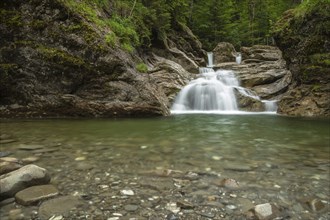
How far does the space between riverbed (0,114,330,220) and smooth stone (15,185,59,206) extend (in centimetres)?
8

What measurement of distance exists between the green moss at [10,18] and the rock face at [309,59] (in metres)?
11.9

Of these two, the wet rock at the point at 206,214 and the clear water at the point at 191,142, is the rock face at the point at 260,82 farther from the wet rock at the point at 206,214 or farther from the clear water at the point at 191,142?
the wet rock at the point at 206,214

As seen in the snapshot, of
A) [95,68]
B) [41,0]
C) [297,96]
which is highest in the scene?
[41,0]

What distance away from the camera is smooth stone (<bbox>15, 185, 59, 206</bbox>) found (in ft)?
9.24

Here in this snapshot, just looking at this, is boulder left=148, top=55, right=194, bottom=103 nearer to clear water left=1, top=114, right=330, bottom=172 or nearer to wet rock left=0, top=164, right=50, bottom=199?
clear water left=1, top=114, right=330, bottom=172

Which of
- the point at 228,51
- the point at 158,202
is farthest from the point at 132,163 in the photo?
the point at 228,51

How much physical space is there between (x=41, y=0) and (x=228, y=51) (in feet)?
68.6

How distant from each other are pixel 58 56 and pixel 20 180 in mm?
7909

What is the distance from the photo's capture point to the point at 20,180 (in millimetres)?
3047

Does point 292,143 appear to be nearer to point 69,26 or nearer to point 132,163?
point 132,163

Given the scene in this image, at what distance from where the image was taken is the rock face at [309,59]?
13327 mm

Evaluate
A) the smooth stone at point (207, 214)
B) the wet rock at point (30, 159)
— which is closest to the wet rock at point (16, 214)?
the smooth stone at point (207, 214)

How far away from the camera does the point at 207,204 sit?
116 inches

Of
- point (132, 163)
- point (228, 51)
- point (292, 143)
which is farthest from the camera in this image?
point (228, 51)
